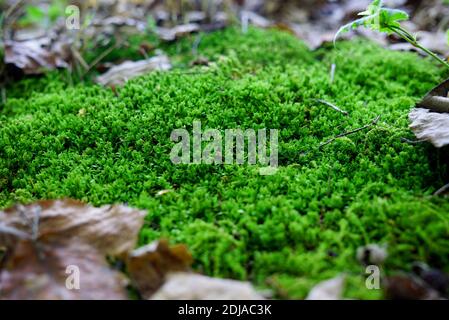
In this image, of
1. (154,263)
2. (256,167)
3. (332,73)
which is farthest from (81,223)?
(332,73)

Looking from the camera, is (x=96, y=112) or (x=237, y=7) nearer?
(x=96, y=112)

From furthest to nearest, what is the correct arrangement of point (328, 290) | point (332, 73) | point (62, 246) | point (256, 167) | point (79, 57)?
point (79, 57) → point (332, 73) → point (256, 167) → point (62, 246) → point (328, 290)

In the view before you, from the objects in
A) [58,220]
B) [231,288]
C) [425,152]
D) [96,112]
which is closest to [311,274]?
[231,288]

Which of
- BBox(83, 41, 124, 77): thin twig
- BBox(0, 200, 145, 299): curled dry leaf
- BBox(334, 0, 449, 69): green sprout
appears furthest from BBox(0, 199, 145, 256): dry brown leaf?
BBox(83, 41, 124, 77): thin twig

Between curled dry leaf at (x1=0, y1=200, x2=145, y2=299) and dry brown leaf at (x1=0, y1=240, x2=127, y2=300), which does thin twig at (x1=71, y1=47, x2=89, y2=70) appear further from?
dry brown leaf at (x1=0, y1=240, x2=127, y2=300)

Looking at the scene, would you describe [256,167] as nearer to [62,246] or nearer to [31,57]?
[62,246]
